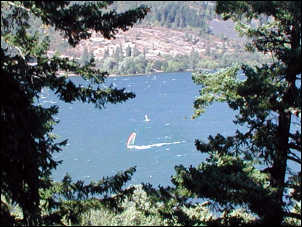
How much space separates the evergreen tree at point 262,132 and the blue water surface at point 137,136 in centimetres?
1875

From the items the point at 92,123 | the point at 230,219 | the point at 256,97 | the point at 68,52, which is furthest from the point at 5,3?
the point at 68,52

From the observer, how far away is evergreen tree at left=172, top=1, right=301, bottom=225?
698 centimetres

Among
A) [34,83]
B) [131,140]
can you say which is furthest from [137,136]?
[34,83]

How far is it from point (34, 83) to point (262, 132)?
3.90 metres

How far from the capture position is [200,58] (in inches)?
7308

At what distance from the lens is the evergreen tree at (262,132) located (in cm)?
698

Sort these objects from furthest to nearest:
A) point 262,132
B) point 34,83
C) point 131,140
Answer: point 131,140, point 262,132, point 34,83

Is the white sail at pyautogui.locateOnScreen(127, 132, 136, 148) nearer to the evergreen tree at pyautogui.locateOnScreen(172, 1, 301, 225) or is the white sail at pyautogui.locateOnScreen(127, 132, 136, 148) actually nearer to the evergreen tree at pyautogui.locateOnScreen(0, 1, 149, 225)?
the evergreen tree at pyautogui.locateOnScreen(172, 1, 301, 225)

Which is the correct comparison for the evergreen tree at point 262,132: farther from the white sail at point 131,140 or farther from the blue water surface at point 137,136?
the white sail at point 131,140

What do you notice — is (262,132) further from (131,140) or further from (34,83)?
(131,140)

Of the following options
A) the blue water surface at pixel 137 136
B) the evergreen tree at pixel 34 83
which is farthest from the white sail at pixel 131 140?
the evergreen tree at pixel 34 83

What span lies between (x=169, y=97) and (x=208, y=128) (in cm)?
4142

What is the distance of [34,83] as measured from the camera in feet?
21.9

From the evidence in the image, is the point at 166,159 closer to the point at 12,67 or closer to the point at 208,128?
the point at 208,128
